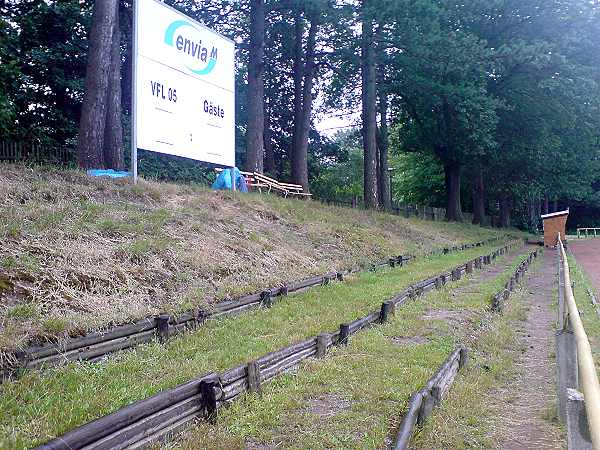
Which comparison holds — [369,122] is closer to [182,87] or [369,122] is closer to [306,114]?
[306,114]

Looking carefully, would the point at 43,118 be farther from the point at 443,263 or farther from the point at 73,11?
the point at 443,263

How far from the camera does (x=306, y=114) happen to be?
25000mm

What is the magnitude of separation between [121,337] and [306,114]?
19708 millimetres

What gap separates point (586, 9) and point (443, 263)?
21.6 m

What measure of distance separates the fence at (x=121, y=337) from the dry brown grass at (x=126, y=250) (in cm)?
19

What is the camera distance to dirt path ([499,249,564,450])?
15.8 feet

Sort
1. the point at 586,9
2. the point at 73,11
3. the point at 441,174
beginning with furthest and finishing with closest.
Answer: the point at 441,174
the point at 586,9
the point at 73,11

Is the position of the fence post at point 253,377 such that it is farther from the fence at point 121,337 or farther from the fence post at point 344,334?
the fence post at point 344,334

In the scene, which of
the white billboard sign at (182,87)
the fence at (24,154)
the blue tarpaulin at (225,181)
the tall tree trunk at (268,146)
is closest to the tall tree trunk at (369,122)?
the tall tree trunk at (268,146)

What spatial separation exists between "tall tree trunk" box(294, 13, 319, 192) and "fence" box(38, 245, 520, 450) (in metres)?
17.7

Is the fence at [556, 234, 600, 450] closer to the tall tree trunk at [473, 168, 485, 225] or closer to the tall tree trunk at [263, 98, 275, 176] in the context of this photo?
the tall tree trunk at [263, 98, 275, 176]

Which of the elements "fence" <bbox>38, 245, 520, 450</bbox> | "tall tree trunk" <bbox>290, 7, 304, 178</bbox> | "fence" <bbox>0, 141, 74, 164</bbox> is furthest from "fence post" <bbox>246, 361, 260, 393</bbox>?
"tall tree trunk" <bbox>290, 7, 304, 178</bbox>

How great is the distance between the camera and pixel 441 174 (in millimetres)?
52031

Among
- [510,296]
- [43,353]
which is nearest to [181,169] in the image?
[510,296]
